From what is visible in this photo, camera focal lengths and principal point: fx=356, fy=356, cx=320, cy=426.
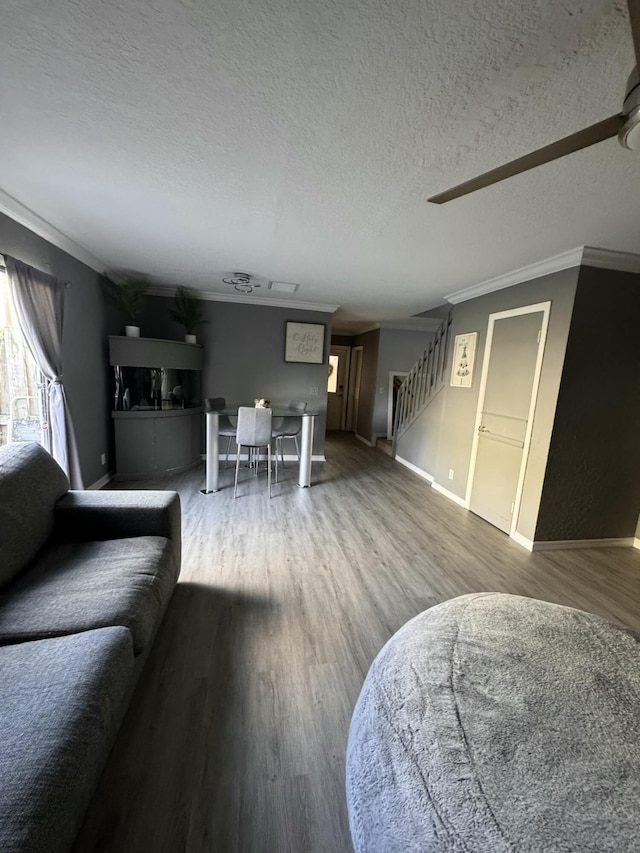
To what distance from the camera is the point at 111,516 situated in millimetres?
1946

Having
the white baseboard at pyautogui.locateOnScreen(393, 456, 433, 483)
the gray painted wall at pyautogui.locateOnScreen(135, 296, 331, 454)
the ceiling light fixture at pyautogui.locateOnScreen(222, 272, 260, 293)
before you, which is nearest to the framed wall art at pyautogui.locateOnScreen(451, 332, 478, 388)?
the white baseboard at pyautogui.locateOnScreen(393, 456, 433, 483)

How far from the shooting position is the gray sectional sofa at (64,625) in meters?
0.82

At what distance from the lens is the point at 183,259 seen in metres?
3.50

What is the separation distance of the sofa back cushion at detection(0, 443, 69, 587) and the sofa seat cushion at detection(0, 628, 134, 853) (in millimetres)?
518

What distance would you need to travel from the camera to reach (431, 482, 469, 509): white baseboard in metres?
4.15

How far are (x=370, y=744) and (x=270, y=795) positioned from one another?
Answer: 2.36 ft

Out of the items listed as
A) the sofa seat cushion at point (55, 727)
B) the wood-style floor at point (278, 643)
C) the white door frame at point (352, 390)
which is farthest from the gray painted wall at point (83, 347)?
the white door frame at point (352, 390)

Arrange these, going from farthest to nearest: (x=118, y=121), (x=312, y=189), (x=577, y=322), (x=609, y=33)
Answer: (x=577, y=322) → (x=312, y=189) → (x=118, y=121) → (x=609, y=33)

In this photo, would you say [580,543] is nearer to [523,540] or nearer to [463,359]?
[523,540]

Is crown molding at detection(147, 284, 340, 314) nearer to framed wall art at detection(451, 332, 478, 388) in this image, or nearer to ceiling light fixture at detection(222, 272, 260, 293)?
ceiling light fixture at detection(222, 272, 260, 293)

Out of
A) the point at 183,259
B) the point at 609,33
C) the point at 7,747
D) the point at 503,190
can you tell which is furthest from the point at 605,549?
the point at 183,259

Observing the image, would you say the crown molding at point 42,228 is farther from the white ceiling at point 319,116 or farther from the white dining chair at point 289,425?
the white dining chair at point 289,425

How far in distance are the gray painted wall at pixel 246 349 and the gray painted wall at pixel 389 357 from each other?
5.90 ft

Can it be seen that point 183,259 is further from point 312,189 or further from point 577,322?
point 577,322
